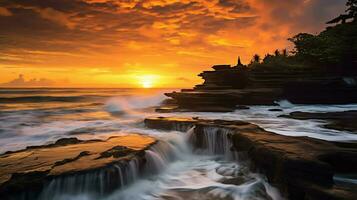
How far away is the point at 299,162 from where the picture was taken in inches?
220

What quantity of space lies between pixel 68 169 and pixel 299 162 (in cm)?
465

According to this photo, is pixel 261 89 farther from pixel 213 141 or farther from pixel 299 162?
pixel 299 162

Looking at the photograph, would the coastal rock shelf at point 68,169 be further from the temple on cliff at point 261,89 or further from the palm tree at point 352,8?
the palm tree at point 352,8

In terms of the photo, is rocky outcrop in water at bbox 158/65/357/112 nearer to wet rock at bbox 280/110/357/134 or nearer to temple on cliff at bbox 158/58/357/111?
temple on cliff at bbox 158/58/357/111

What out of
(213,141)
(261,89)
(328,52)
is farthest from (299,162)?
(328,52)

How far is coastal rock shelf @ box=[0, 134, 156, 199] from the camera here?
17.8 feet

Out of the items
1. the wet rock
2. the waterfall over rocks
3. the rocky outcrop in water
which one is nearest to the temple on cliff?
the rocky outcrop in water

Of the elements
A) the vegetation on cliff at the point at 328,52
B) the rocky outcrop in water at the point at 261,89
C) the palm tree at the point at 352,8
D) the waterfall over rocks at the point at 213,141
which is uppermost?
the palm tree at the point at 352,8

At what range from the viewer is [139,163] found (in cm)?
715

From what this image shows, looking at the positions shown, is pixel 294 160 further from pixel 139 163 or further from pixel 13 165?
pixel 13 165

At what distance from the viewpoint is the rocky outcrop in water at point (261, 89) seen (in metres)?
20.1

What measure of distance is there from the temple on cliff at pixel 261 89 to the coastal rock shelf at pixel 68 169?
12088 millimetres

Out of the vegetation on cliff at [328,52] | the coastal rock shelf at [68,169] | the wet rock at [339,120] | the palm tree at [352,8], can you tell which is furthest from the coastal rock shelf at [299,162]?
the palm tree at [352,8]

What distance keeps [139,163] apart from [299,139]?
13.8ft
